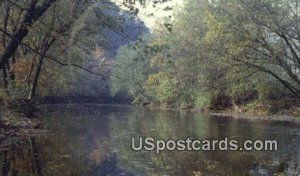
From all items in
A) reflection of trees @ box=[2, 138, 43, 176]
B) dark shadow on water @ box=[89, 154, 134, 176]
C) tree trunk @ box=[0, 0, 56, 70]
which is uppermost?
tree trunk @ box=[0, 0, 56, 70]

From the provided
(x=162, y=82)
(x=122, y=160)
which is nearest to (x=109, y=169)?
(x=122, y=160)

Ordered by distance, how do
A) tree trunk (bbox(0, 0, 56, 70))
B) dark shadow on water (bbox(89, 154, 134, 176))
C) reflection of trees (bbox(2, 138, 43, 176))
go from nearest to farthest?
tree trunk (bbox(0, 0, 56, 70)) < reflection of trees (bbox(2, 138, 43, 176)) < dark shadow on water (bbox(89, 154, 134, 176))

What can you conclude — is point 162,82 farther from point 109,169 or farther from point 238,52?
point 109,169

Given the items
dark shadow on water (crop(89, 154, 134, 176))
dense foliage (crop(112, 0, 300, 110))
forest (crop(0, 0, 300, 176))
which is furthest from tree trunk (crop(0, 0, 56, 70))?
dense foliage (crop(112, 0, 300, 110))

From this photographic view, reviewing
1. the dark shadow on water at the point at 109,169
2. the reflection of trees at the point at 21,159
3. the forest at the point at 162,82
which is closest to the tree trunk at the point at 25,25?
the forest at the point at 162,82

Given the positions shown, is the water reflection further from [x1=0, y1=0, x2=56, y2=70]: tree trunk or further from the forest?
[x1=0, y1=0, x2=56, y2=70]: tree trunk

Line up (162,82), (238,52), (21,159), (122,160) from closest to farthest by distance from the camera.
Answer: (21,159), (122,160), (238,52), (162,82)

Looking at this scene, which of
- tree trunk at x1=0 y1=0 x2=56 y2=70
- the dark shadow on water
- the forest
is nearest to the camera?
tree trunk at x1=0 y1=0 x2=56 y2=70

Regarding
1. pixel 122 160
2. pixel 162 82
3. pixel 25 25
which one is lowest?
A: pixel 122 160

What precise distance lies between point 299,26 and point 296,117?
1029cm

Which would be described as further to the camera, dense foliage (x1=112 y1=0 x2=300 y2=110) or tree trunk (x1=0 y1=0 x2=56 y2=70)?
dense foliage (x1=112 y1=0 x2=300 y2=110)

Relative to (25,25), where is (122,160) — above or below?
below

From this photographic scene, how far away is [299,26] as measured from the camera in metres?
31.8

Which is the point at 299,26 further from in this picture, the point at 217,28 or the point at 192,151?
the point at 192,151
